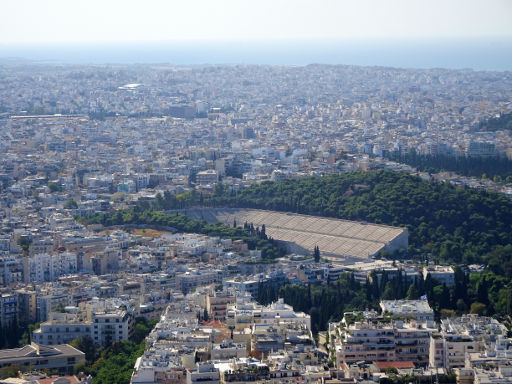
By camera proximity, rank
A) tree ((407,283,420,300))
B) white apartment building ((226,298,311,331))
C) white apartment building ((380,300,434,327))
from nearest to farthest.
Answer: white apartment building ((226,298,311,331)) < white apartment building ((380,300,434,327)) < tree ((407,283,420,300))

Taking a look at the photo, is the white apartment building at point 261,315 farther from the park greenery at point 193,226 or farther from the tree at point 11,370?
the park greenery at point 193,226

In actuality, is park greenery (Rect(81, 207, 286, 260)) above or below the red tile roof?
below

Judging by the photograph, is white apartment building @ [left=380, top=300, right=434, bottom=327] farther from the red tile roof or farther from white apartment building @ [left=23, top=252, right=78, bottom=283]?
white apartment building @ [left=23, top=252, right=78, bottom=283]

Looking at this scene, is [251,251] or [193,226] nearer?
[251,251]

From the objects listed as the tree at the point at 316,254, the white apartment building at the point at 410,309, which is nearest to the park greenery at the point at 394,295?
the white apartment building at the point at 410,309

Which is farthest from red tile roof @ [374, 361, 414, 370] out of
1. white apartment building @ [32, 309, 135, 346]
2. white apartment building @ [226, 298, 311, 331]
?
white apartment building @ [32, 309, 135, 346]

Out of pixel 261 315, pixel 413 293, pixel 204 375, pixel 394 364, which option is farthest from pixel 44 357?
pixel 413 293

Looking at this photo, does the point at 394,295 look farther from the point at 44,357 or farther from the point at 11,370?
the point at 11,370
